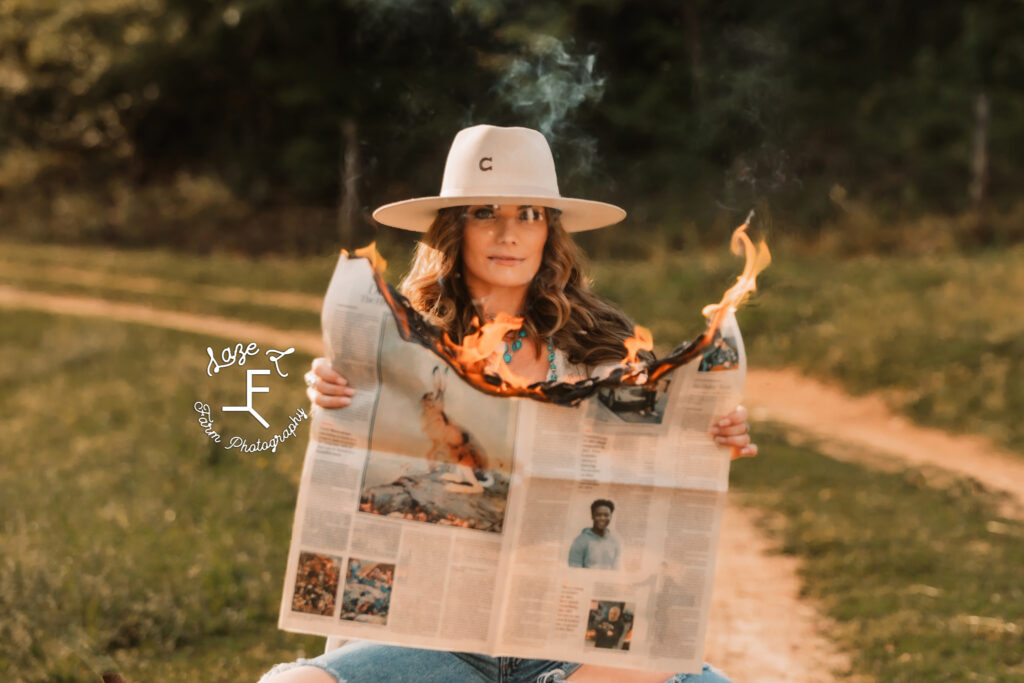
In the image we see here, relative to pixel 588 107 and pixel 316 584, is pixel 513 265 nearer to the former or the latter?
pixel 316 584

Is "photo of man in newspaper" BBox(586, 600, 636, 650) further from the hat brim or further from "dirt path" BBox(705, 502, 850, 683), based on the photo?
"dirt path" BBox(705, 502, 850, 683)

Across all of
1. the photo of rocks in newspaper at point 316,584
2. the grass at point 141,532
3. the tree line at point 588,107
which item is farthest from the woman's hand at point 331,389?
the tree line at point 588,107

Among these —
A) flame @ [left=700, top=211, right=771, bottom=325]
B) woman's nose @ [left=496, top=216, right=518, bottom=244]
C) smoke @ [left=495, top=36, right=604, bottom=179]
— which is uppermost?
smoke @ [left=495, top=36, right=604, bottom=179]

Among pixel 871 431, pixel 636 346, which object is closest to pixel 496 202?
pixel 636 346

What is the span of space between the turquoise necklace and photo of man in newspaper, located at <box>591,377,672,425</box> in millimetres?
387

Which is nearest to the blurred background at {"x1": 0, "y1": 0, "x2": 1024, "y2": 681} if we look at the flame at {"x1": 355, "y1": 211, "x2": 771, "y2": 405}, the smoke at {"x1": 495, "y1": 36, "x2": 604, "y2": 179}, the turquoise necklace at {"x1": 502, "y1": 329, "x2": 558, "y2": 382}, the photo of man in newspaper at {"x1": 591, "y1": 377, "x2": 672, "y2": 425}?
the smoke at {"x1": 495, "y1": 36, "x2": 604, "y2": 179}

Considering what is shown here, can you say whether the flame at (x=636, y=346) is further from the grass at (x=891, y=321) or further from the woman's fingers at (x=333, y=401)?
the grass at (x=891, y=321)

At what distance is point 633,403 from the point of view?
210 centimetres

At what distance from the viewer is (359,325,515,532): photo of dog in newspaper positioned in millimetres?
2064

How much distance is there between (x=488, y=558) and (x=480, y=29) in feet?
13.1

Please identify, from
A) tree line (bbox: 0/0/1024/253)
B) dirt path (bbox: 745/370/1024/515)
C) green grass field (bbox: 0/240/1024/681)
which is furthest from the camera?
tree line (bbox: 0/0/1024/253)

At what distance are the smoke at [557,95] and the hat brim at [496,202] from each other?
0.95 meters

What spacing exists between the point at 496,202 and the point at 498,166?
77 millimetres

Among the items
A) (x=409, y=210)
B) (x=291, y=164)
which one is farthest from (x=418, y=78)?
(x=291, y=164)
